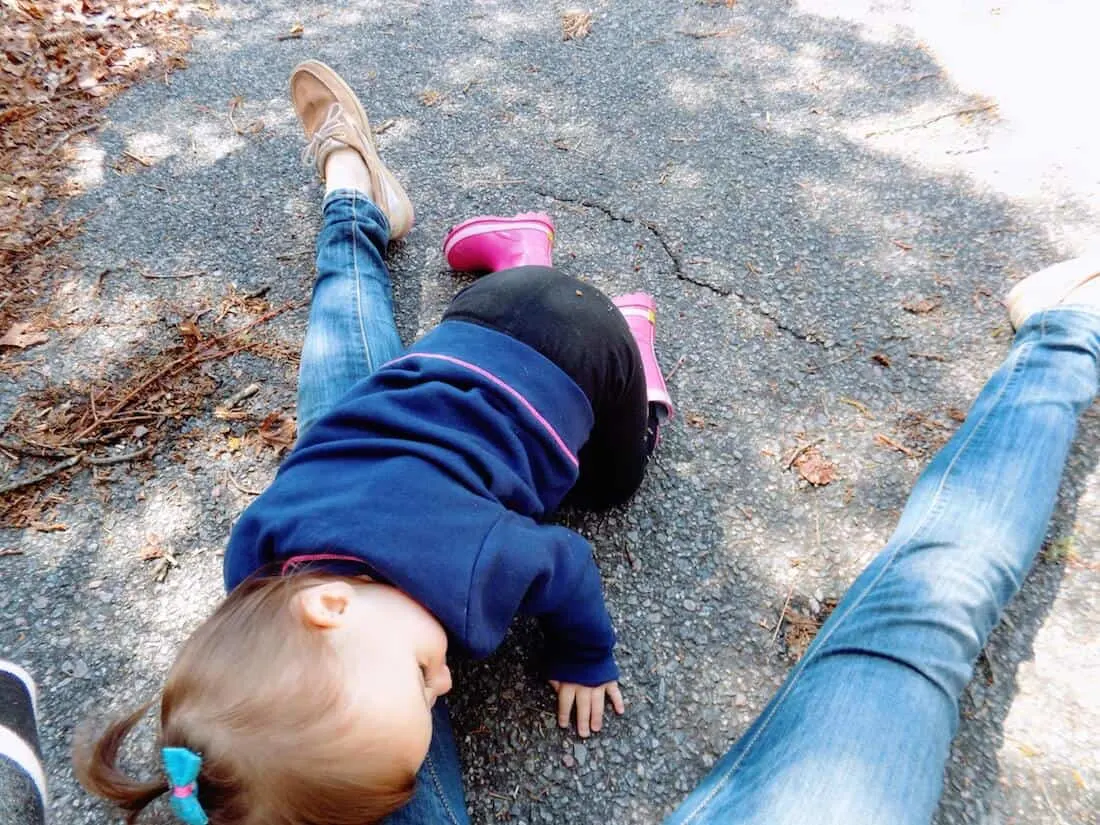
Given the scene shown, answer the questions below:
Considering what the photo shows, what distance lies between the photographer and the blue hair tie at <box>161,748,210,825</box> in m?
0.93

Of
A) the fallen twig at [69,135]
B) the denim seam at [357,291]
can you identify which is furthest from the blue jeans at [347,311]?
the fallen twig at [69,135]

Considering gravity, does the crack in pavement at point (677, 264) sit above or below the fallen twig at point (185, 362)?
above

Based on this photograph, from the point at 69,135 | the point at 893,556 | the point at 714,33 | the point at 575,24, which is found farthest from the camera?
the point at 575,24

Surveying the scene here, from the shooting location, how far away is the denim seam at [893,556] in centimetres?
121

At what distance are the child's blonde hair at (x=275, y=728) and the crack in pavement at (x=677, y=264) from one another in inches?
55.6

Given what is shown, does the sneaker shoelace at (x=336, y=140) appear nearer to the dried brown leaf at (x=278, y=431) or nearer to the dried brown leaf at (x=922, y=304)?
the dried brown leaf at (x=278, y=431)

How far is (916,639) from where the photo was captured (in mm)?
1247

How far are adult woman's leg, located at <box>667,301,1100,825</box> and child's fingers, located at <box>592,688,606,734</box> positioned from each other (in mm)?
226

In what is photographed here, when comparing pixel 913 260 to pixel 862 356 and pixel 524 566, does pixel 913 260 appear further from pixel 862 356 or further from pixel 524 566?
pixel 524 566

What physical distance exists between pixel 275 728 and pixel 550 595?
46 centimetres

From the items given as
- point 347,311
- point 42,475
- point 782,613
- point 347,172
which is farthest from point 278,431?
point 782,613

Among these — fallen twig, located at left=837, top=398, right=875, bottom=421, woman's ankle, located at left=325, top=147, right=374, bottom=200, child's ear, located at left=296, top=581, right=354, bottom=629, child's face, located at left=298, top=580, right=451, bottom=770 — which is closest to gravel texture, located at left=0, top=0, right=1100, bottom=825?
fallen twig, located at left=837, top=398, right=875, bottom=421

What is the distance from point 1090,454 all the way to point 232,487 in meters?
1.96

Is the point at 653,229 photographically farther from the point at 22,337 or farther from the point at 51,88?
the point at 51,88
